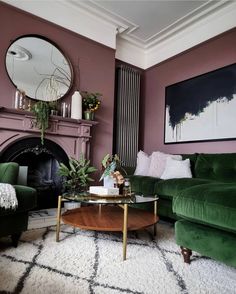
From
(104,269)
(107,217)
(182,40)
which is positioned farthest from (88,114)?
(104,269)

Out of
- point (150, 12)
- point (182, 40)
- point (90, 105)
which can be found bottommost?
point (90, 105)

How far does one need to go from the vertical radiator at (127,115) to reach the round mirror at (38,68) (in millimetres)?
1041

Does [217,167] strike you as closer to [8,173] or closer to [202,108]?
[202,108]

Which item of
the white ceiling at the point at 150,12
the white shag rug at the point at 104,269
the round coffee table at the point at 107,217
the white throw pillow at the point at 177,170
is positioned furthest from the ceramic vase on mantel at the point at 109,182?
the white ceiling at the point at 150,12

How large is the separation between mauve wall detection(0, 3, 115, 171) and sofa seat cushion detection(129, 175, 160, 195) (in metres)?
0.82

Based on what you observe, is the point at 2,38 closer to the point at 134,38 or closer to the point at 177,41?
the point at 134,38

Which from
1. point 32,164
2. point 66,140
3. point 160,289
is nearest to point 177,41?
point 66,140

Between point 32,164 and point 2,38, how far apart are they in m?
1.59

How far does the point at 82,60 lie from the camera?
3285mm

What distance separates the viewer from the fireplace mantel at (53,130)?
2.52 metres

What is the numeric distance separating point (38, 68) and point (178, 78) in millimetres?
2207

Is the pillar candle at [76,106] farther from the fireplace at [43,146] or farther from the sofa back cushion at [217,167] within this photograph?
the sofa back cushion at [217,167]

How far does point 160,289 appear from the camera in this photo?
45.9 inches

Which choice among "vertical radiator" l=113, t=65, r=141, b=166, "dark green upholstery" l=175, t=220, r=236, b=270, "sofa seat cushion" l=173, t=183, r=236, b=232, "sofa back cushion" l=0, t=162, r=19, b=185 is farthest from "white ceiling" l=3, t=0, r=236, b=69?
"dark green upholstery" l=175, t=220, r=236, b=270
